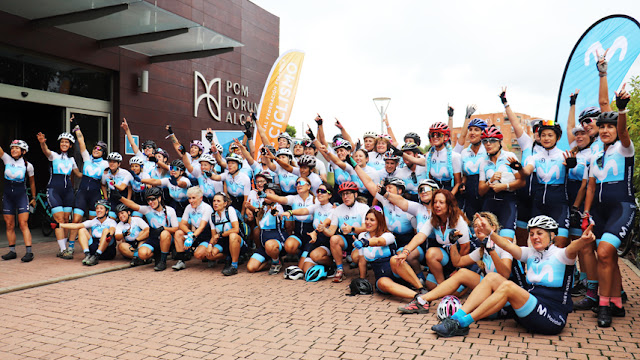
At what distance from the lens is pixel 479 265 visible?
5.82m

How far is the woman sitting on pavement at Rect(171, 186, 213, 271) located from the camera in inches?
328

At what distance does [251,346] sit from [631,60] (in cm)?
668

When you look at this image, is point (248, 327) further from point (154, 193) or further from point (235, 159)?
point (154, 193)

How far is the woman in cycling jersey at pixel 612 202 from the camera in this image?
5191 mm

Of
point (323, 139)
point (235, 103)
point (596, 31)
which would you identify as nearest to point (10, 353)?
point (323, 139)

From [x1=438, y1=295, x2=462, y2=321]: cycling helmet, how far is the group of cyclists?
0.72 feet

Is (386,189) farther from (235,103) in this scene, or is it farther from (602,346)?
(235,103)

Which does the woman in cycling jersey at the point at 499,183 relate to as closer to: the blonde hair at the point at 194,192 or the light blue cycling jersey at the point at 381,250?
the light blue cycling jersey at the point at 381,250

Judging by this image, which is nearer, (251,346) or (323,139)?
(251,346)

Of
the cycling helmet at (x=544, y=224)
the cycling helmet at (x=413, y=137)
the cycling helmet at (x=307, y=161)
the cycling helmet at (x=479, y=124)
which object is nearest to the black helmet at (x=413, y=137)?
the cycling helmet at (x=413, y=137)

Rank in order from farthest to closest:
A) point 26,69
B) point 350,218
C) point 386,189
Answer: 1. point 26,69
2. point 350,218
3. point 386,189

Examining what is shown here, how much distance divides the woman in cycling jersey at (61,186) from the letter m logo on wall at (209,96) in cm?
653

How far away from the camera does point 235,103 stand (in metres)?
17.8

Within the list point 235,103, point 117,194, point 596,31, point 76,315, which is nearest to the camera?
point 76,315
